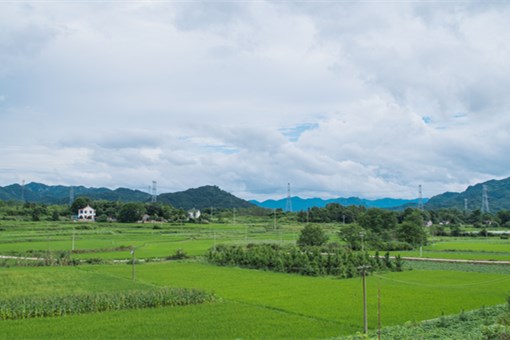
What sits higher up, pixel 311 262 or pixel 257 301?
pixel 311 262

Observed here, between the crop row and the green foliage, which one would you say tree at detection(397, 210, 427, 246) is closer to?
the green foliage

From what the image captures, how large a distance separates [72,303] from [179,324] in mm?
6210

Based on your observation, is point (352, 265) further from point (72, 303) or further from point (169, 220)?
point (169, 220)

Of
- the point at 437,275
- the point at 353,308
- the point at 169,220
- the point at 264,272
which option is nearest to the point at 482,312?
the point at 353,308

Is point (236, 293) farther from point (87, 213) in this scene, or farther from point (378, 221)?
point (87, 213)

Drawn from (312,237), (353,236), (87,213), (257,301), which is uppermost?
(87,213)

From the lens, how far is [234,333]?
62.5 ft

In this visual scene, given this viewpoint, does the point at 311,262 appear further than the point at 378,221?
No

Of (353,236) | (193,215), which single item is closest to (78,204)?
(193,215)

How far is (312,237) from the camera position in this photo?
6525cm

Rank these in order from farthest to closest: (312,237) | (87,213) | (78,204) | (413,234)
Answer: (78,204)
(87,213)
(413,234)
(312,237)

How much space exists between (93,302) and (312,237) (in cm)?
4417

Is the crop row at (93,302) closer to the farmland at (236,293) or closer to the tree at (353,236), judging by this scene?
the farmland at (236,293)

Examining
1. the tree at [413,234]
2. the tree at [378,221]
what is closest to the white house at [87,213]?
the tree at [378,221]
